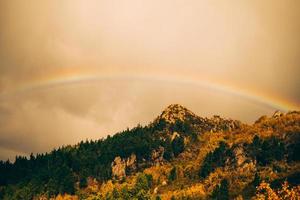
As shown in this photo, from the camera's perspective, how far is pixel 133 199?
632 feet

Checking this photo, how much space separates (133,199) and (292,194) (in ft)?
483

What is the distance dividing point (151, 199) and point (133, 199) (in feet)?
25.9

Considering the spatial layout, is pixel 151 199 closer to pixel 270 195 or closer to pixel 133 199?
pixel 133 199

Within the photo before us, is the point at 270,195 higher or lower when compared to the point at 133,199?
higher

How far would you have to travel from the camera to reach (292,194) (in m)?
50.7

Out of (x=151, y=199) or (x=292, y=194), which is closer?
(x=292, y=194)

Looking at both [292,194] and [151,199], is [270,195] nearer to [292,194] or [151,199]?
[292,194]

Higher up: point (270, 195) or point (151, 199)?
point (270, 195)

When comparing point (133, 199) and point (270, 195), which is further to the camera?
point (133, 199)

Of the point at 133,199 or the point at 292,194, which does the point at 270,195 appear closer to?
the point at 292,194

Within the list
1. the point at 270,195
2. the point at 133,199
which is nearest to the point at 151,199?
the point at 133,199

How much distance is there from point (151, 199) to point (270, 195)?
14676 centimetres

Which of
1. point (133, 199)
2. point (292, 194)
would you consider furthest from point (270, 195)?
point (133, 199)

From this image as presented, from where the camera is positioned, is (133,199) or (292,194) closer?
(292,194)
